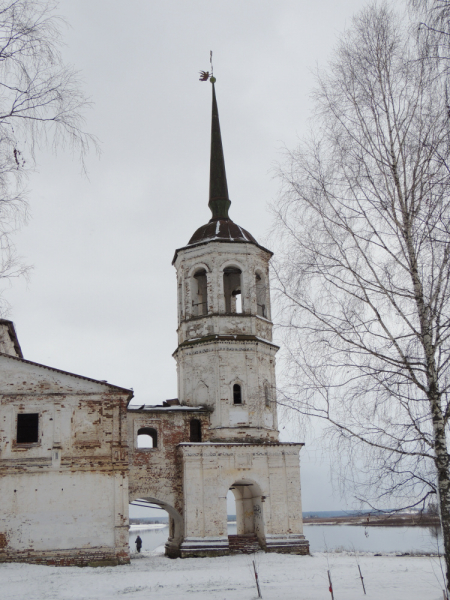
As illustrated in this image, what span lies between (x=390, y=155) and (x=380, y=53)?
1.71 metres

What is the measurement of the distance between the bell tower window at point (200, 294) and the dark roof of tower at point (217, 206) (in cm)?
137

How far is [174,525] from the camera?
76.0ft

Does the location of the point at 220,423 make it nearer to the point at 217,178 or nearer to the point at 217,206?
the point at 217,206

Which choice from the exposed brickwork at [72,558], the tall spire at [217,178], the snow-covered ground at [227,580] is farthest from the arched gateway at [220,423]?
the exposed brickwork at [72,558]

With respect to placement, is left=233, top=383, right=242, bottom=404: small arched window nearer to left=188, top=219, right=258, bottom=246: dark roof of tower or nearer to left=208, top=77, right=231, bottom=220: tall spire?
left=188, top=219, right=258, bottom=246: dark roof of tower

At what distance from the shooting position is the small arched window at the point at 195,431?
22.6m

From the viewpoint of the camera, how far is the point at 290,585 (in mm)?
13258

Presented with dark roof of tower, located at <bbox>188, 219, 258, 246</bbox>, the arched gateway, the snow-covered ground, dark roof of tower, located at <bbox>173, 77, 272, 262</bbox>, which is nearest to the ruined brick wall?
the arched gateway

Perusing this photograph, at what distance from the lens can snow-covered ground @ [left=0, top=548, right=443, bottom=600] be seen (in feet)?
39.5

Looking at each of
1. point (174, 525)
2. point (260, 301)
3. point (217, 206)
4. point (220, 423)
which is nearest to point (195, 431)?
point (220, 423)

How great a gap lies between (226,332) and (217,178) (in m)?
7.87

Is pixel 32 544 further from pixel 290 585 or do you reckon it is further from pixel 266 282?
pixel 266 282

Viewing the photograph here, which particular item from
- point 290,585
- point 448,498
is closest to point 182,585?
point 290,585

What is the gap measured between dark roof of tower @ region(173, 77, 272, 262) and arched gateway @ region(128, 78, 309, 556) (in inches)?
3.4
